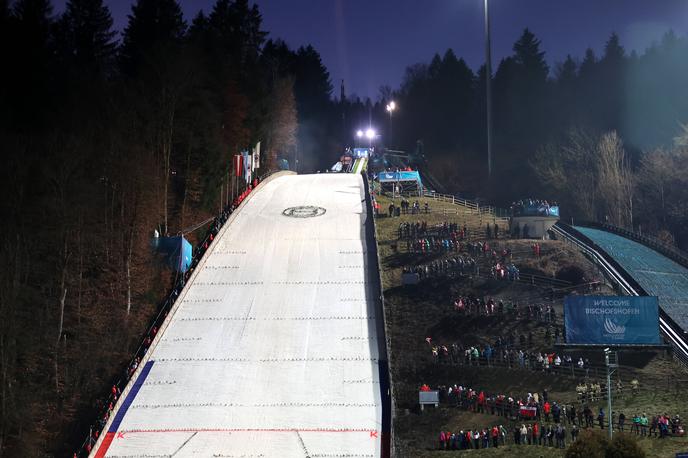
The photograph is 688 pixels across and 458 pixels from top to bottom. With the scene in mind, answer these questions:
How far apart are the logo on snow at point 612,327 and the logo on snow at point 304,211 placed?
24.9 m

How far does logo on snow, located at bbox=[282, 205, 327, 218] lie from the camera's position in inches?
2257

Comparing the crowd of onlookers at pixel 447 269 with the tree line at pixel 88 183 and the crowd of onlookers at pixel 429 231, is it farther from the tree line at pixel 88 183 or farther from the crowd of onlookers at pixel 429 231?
the tree line at pixel 88 183

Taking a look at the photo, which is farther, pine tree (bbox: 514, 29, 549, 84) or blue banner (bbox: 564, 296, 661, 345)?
pine tree (bbox: 514, 29, 549, 84)

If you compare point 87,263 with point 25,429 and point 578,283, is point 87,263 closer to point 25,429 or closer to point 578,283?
point 25,429

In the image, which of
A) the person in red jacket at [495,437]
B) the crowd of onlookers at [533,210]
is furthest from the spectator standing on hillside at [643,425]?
the crowd of onlookers at [533,210]

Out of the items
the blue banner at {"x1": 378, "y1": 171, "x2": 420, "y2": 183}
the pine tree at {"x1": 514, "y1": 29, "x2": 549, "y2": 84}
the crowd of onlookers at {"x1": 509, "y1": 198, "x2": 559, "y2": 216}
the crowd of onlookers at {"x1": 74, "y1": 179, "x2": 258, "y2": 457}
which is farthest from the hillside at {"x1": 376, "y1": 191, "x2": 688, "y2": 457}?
the pine tree at {"x1": 514, "y1": 29, "x2": 549, "y2": 84}

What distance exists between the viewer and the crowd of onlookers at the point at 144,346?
31.2 metres

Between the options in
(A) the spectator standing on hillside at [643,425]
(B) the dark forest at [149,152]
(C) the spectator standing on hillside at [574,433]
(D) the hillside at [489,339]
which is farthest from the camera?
(B) the dark forest at [149,152]

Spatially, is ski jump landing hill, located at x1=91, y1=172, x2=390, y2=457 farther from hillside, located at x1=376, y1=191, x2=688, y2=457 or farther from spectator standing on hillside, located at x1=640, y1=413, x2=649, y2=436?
spectator standing on hillside, located at x1=640, y1=413, x2=649, y2=436

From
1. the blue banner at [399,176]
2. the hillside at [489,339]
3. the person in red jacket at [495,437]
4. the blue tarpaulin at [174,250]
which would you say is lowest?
the person in red jacket at [495,437]

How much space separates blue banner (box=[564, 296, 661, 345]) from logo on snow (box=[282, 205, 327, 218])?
2410 cm

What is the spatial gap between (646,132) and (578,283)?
161ft

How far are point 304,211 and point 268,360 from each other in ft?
76.4

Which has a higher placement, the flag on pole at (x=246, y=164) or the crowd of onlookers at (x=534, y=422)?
the flag on pole at (x=246, y=164)
